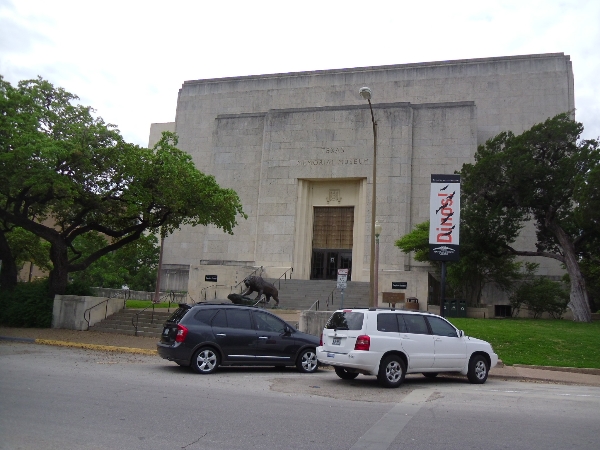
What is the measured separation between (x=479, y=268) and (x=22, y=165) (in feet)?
84.3

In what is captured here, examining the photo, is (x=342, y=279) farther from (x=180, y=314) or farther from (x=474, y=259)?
(x=474, y=259)

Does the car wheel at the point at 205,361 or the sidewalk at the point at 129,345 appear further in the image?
the sidewalk at the point at 129,345

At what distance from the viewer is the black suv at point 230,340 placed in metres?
12.5

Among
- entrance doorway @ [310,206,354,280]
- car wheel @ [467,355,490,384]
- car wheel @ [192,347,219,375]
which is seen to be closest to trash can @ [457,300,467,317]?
entrance doorway @ [310,206,354,280]

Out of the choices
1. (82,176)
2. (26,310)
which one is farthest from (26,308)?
(82,176)

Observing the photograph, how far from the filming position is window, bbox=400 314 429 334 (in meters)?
12.0

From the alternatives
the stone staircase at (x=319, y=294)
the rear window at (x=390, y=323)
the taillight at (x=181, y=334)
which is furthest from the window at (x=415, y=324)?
the stone staircase at (x=319, y=294)

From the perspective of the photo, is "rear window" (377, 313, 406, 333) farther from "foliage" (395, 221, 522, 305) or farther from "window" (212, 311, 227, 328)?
"foliage" (395, 221, 522, 305)

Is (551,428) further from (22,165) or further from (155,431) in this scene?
(22,165)

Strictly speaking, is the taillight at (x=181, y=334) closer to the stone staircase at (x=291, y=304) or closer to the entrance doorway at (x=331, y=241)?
the stone staircase at (x=291, y=304)

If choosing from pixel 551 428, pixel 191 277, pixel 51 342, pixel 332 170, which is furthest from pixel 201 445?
pixel 332 170

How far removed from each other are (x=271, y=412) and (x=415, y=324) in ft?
15.8

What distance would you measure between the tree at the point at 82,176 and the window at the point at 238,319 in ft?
32.7

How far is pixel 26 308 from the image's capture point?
23078mm
